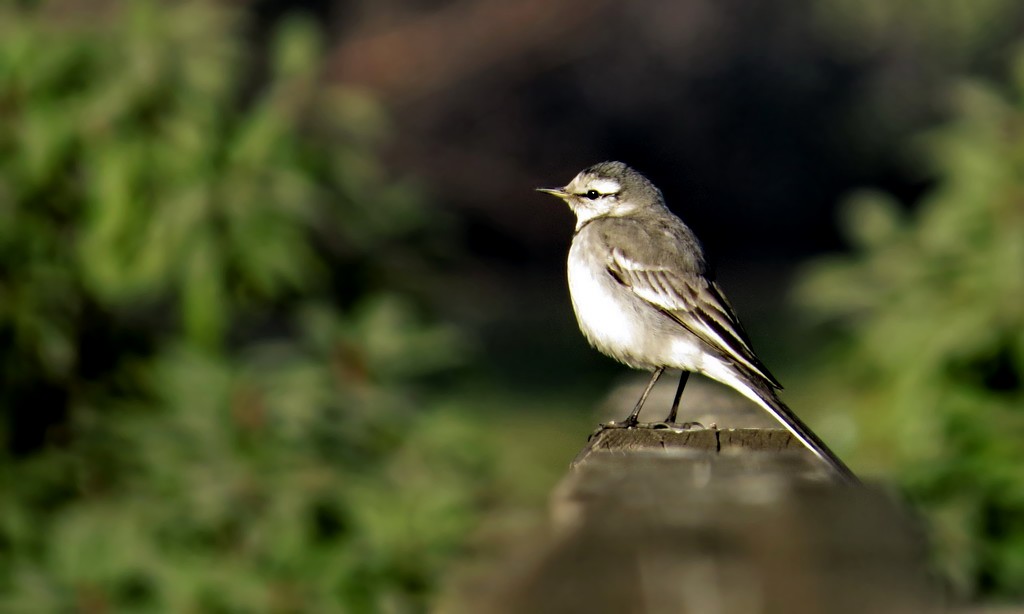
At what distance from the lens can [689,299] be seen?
5.36 m

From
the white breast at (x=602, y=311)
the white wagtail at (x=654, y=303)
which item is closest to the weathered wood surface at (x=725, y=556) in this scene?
the white wagtail at (x=654, y=303)

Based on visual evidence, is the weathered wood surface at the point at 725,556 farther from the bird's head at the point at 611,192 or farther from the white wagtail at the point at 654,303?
the bird's head at the point at 611,192

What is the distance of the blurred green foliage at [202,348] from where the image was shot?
538 cm

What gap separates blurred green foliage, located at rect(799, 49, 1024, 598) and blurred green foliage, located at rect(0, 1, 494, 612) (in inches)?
→ 69.9

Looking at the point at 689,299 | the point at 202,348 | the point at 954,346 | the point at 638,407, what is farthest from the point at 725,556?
the point at 202,348

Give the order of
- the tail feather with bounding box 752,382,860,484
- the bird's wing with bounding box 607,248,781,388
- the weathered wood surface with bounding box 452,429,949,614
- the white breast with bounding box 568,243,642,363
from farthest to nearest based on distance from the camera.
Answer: the white breast with bounding box 568,243,642,363 → the bird's wing with bounding box 607,248,781,388 → the tail feather with bounding box 752,382,860,484 → the weathered wood surface with bounding box 452,429,949,614

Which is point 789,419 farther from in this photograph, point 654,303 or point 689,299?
point 654,303

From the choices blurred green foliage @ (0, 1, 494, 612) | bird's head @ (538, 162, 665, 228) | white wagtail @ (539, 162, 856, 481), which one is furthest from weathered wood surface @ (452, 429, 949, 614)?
bird's head @ (538, 162, 665, 228)

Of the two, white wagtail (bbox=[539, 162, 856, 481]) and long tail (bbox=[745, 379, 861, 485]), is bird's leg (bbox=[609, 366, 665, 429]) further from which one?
long tail (bbox=[745, 379, 861, 485])

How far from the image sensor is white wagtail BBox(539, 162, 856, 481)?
5172mm

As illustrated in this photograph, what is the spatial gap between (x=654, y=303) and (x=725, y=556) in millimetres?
3873

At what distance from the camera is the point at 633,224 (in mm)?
5727

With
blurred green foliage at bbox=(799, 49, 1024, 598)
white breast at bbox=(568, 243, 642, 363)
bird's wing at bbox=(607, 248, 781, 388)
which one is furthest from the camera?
blurred green foliage at bbox=(799, 49, 1024, 598)

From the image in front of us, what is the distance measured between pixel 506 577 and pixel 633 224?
4.05 m
